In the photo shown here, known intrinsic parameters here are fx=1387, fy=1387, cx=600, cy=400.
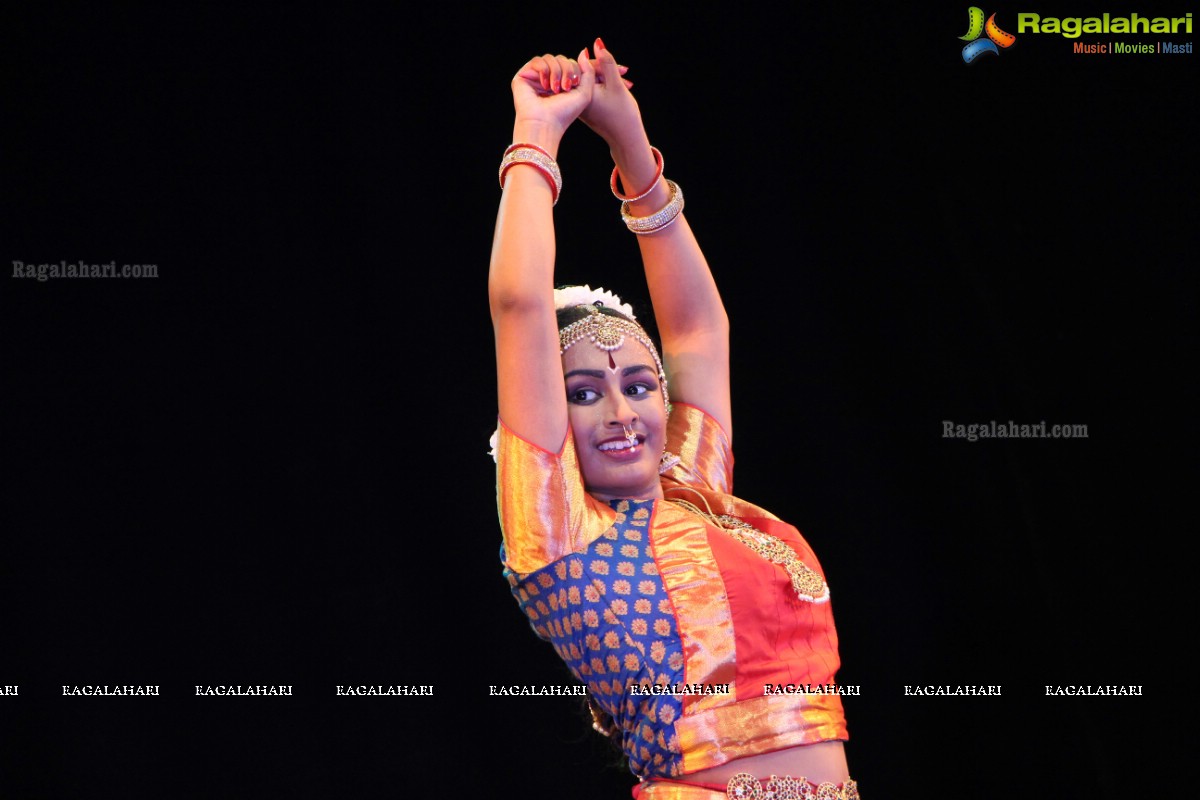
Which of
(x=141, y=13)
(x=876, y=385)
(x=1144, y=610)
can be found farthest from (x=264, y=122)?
(x=1144, y=610)

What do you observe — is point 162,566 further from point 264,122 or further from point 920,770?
point 920,770

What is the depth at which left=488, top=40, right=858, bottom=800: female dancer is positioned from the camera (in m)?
1.99

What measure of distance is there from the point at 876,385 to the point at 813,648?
1.04 meters

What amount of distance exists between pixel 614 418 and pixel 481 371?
821mm

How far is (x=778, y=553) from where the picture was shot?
2158 mm

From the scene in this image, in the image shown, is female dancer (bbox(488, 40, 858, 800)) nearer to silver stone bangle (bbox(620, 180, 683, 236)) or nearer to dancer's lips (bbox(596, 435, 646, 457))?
dancer's lips (bbox(596, 435, 646, 457))

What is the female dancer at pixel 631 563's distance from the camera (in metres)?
1.99

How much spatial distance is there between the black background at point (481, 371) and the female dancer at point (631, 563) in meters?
0.70

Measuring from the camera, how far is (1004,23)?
3076mm
